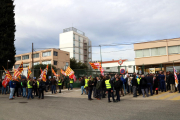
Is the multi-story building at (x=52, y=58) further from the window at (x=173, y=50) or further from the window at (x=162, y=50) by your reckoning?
the window at (x=173, y=50)

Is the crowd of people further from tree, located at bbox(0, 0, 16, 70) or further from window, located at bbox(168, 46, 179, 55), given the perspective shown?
tree, located at bbox(0, 0, 16, 70)

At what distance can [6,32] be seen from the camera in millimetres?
27766

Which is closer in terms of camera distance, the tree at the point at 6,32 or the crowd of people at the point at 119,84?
the crowd of people at the point at 119,84

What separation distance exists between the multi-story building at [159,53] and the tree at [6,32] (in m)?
23.9

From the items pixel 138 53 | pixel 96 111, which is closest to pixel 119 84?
pixel 96 111

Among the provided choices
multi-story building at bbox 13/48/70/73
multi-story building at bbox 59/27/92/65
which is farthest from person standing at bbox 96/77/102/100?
multi-story building at bbox 59/27/92/65

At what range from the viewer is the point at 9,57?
28.6 meters

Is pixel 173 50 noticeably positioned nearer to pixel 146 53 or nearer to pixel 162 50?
pixel 162 50

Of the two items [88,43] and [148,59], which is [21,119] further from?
[88,43]

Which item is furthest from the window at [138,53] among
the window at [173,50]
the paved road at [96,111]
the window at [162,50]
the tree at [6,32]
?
the paved road at [96,111]

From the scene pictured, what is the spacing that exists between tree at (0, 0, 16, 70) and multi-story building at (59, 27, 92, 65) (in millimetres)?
48112

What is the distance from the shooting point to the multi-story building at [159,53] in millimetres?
Result: 31344

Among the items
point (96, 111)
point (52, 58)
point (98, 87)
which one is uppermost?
point (52, 58)

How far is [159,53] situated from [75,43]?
50542mm
